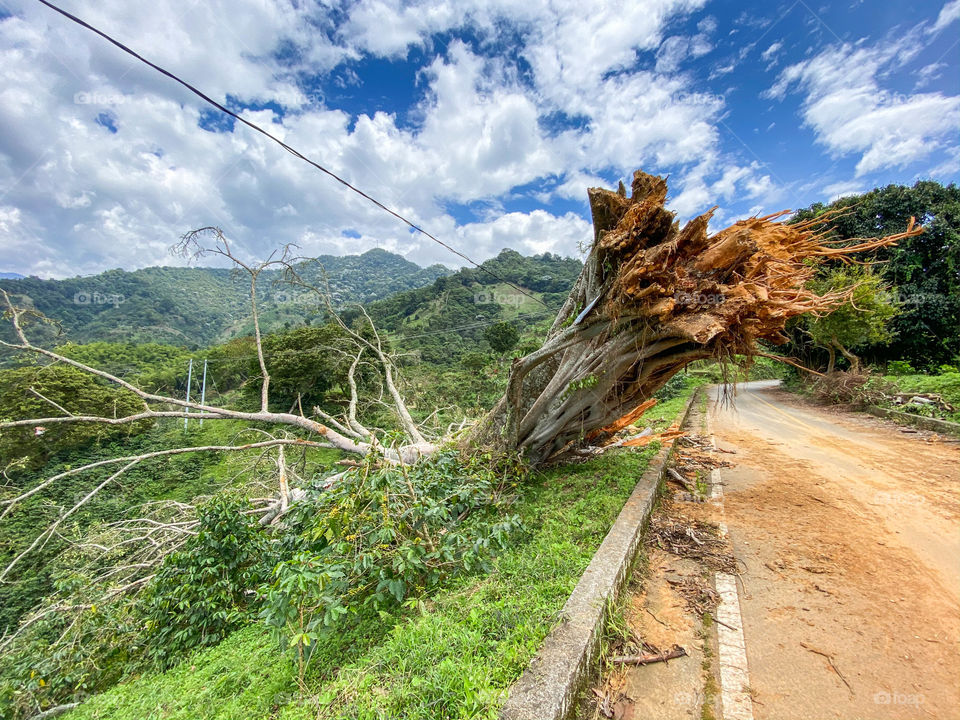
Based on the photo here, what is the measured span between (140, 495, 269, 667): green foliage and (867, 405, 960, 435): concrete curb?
11.0 meters

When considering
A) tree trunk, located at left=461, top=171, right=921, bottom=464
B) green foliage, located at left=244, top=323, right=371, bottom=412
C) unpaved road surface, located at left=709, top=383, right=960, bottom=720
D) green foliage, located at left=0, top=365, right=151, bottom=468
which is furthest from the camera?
green foliage, located at left=244, top=323, right=371, bottom=412

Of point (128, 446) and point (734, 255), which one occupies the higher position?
point (734, 255)

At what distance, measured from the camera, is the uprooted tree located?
3.41m

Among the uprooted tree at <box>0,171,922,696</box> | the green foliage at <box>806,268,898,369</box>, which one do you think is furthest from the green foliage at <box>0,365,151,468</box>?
the green foliage at <box>806,268,898,369</box>

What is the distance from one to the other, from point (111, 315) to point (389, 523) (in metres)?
70.7

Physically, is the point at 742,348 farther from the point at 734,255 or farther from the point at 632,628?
the point at 632,628

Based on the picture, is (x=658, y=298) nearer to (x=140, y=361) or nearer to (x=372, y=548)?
(x=372, y=548)

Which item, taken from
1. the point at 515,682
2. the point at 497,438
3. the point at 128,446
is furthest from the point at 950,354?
the point at 128,446

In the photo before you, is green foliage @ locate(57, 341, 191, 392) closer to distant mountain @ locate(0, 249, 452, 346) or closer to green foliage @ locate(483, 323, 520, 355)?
distant mountain @ locate(0, 249, 452, 346)

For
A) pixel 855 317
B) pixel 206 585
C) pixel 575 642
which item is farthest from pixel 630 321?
pixel 855 317

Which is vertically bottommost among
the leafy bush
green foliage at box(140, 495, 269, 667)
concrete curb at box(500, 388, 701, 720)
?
green foliage at box(140, 495, 269, 667)

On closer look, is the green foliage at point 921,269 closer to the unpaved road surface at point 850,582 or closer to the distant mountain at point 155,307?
the unpaved road surface at point 850,582

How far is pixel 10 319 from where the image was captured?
4.52m

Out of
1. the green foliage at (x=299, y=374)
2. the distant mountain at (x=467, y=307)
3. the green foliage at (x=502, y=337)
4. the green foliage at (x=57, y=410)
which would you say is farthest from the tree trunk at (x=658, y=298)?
the distant mountain at (x=467, y=307)
